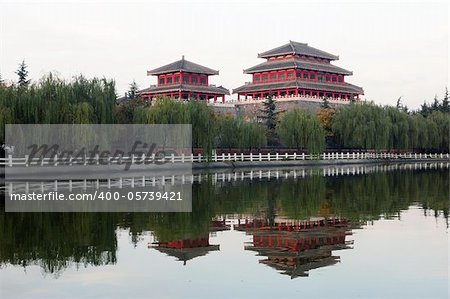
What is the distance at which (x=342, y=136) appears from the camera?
191 ft

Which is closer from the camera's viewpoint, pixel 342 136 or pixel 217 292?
pixel 217 292

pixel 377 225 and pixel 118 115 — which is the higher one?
pixel 118 115

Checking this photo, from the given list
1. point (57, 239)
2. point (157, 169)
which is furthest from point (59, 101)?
point (57, 239)

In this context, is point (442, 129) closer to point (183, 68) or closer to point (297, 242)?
point (183, 68)

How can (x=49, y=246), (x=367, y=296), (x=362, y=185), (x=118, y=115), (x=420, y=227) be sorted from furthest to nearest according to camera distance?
(x=118, y=115), (x=362, y=185), (x=420, y=227), (x=49, y=246), (x=367, y=296)

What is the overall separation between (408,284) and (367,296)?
2.88 feet

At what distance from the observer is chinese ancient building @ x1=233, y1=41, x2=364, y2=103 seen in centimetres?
6888

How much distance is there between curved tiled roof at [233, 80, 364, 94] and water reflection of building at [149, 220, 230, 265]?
55.7m

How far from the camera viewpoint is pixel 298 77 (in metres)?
69.4

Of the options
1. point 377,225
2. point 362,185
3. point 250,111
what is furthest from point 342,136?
point 377,225

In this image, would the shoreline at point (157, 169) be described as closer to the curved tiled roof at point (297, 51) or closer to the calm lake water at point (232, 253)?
the calm lake water at point (232, 253)

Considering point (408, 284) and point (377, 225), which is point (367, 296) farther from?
point (377, 225)

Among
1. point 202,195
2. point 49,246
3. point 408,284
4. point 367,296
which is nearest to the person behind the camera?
point 367,296

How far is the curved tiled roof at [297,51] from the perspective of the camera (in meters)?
70.6
